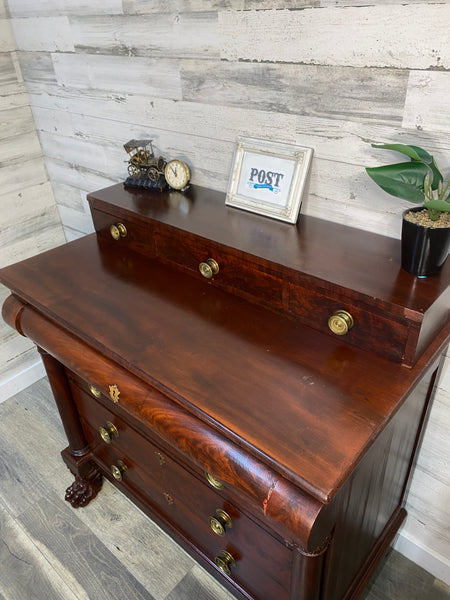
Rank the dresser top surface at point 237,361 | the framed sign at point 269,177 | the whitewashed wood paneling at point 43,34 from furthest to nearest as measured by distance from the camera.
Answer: the whitewashed wood paneling at point 43,34
the framed sign at point 269,177
the dresser top surface at point 237,361

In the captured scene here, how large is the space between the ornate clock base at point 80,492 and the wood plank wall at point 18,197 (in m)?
0.70

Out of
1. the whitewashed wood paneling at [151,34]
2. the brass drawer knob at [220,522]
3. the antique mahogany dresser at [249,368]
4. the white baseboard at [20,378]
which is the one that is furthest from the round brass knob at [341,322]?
the white baseboard at [20,378]

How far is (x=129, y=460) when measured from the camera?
4.45 ft

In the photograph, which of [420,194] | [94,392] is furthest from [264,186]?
[94,392]

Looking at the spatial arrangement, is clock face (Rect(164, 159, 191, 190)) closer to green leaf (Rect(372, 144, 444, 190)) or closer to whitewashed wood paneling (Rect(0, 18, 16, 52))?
green leaf (Rect(372, 144, 444, 190))

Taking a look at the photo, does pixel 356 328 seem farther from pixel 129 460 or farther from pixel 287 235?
pixel 129 460

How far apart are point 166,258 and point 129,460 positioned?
61cm

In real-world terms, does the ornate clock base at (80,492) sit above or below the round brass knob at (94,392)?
below

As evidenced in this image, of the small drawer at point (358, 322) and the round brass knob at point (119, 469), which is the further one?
the round brass knob at point (119, 469)

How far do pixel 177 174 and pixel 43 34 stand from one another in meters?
0.77

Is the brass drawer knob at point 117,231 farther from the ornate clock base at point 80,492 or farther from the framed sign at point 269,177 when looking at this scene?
the ornate clock base at point 80,492

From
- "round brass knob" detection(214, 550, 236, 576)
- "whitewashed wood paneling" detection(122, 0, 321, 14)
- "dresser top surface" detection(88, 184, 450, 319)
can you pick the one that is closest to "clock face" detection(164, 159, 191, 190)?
"dresser top surface" detection(88, 184, 450, 319)

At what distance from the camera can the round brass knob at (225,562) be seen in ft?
3.69

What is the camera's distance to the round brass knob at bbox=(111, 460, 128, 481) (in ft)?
4.61
